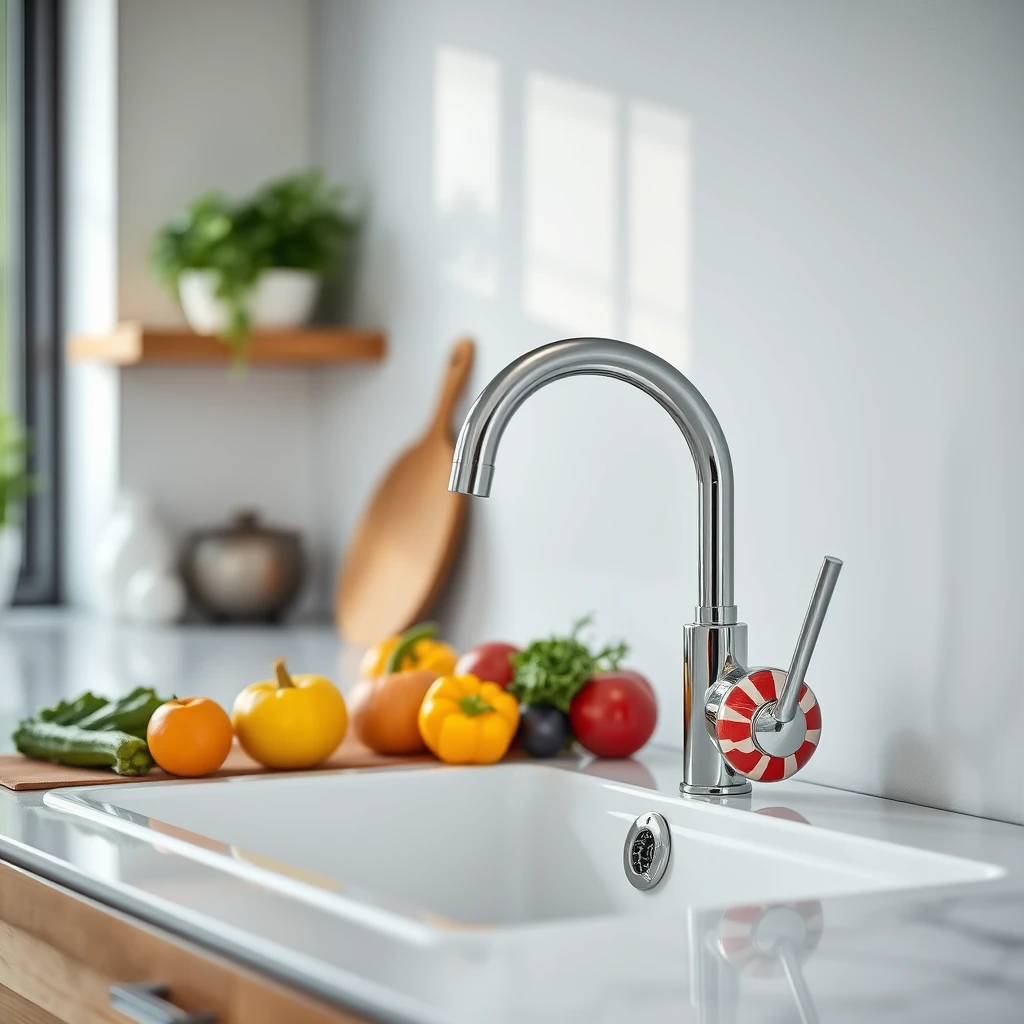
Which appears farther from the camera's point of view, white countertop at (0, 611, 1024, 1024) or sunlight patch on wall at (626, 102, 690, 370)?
sunlight patch on wall at (626, 102, 690, 370)

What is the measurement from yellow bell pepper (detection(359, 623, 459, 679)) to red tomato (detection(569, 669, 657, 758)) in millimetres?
149

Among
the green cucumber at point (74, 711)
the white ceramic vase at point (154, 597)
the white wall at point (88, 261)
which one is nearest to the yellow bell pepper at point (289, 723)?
the green cucumber at point (74, 711)

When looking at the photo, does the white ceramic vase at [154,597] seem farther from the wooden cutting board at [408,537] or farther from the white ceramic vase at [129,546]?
the wooden cutting board at [408,537]

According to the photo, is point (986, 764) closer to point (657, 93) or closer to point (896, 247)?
point (896, 247)

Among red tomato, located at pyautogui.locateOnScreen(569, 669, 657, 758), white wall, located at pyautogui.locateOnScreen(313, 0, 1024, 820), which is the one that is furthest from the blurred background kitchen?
red tomato, located at pyautogui.locateOnScreen(569, 669, 657, 758)

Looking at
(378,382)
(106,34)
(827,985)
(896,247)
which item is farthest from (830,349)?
(106,34)

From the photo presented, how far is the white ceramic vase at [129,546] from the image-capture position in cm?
239

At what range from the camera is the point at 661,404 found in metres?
1.20

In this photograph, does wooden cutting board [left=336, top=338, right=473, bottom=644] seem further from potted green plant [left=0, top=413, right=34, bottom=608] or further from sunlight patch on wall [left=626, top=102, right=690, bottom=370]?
potted green plant [left=0, top=413, right=34, bottom=608]

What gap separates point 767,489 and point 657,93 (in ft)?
1.45

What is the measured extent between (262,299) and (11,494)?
0.59 meters

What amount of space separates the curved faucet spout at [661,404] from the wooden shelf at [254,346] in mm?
1111

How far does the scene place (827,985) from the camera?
0.73 m

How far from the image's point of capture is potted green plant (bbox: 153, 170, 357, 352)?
Result: 7.50ft
